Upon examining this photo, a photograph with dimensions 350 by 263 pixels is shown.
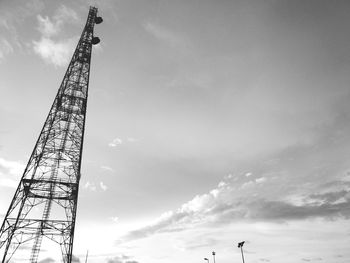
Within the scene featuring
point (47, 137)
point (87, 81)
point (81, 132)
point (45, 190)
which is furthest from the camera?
point (87, 81)

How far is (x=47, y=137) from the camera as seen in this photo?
29.0 meters

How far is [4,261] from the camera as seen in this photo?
877 inches

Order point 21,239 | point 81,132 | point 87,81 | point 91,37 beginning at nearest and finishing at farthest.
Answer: point 21,239 → point 81,132 → point 87,81 → point 91,37

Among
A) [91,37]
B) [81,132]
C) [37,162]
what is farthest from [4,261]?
[91,37]

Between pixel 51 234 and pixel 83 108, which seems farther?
pixel 83 108

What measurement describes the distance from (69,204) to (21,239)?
5.39 metres

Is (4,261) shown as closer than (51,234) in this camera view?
Yes

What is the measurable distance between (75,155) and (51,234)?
9.34 metres

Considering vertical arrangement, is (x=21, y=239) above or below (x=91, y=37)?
below

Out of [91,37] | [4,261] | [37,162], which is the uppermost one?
[91,37]

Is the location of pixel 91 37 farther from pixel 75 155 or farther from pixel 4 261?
pixel 4 261

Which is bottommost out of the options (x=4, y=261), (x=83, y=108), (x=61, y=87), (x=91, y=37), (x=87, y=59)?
(x=4, y=261)

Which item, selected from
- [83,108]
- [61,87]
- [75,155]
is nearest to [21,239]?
[75,155]

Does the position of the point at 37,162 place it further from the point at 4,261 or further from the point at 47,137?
the point at 4,261
